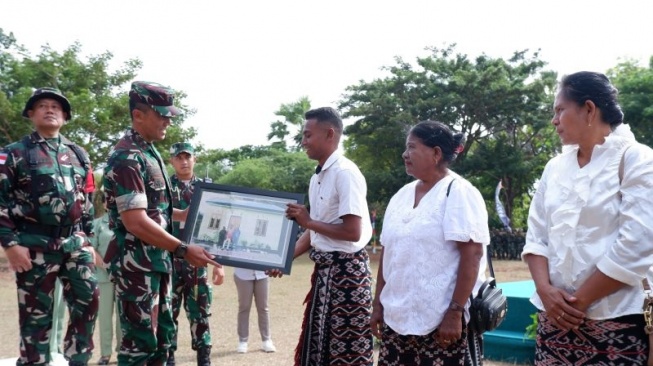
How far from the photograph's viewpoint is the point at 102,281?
766 cm

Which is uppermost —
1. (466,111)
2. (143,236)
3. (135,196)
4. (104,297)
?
(466,111)

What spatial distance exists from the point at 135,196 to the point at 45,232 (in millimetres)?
1523

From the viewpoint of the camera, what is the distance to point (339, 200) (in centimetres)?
446

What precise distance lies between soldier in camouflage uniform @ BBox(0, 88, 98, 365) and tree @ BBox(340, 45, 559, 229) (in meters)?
27.5

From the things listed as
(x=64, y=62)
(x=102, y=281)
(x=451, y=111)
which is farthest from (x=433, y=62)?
(x=102, y=281)

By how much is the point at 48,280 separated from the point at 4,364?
4.89 ft

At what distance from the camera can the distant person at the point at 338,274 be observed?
438 cm

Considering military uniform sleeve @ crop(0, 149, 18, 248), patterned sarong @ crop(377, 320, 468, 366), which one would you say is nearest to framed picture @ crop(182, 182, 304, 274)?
patterned sarong @ crop(377, 320, 468, 366)

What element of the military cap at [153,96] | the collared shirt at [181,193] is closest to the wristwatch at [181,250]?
the military cap at [153,96]

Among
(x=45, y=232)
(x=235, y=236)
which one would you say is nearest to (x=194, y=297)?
(x=45, y=232)

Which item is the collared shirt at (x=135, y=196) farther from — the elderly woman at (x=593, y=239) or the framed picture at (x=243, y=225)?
the elderly woman at (x=593, y=239)

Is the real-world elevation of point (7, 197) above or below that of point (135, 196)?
below

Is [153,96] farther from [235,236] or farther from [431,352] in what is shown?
[431,352]

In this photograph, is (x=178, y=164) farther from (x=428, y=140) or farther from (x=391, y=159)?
(x=391, y=159)
